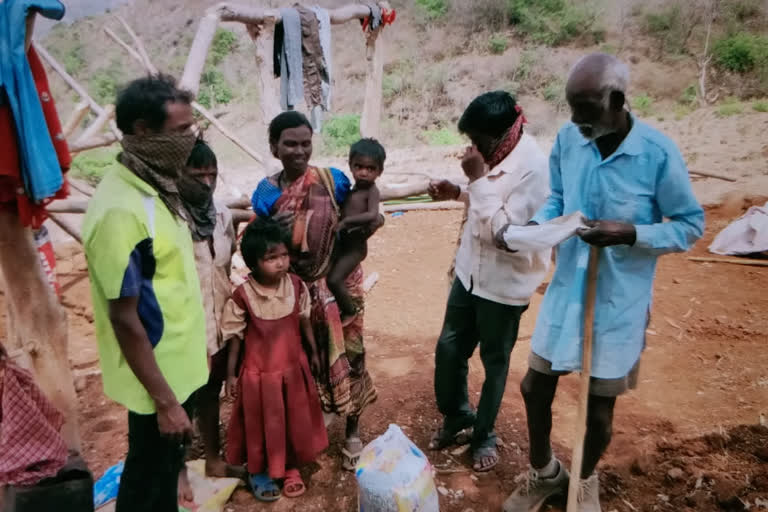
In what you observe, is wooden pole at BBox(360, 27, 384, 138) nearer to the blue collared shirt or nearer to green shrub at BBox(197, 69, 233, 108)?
the blue collared shirt

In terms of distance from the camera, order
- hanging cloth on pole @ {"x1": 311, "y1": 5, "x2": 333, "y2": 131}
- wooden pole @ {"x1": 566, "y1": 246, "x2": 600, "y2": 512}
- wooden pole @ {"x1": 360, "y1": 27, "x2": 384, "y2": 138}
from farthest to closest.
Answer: wooden pole @ {"x1": 360, "y1": 27, "x2": 384, "y2": 138}, hanging cloth on pole @ {"x1": 311, "y1": 5, "x2": 333, "y2": 131}, wooden pole @ {"x1": 566, "y1": 246, "x2": 600, "y2": 512}

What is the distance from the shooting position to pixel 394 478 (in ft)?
6.68

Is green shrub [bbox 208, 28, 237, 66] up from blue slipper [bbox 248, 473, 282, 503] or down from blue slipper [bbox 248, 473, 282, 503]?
up

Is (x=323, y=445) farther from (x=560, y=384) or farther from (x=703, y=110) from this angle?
(x=703, y=110)

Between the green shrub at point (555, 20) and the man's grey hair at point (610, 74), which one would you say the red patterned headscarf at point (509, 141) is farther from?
the green shrub at point (555, 20)

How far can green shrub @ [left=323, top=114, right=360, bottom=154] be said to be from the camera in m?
14.1

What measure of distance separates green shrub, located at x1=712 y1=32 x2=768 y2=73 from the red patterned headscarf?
16.2 m

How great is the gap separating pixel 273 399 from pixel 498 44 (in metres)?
18.4

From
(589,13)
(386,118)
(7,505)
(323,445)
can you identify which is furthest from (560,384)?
(589,13)

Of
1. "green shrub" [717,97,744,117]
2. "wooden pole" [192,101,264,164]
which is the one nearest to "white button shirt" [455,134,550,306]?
"wooden pole" [192,101,264,164]

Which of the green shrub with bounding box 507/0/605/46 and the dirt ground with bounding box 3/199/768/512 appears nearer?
the dirt ground with bounding box 3/199/768/512

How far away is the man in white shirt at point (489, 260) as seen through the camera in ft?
7.13

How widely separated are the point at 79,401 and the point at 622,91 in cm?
345

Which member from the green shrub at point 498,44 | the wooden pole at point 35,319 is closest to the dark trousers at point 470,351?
the wooden pole at point 35,319
